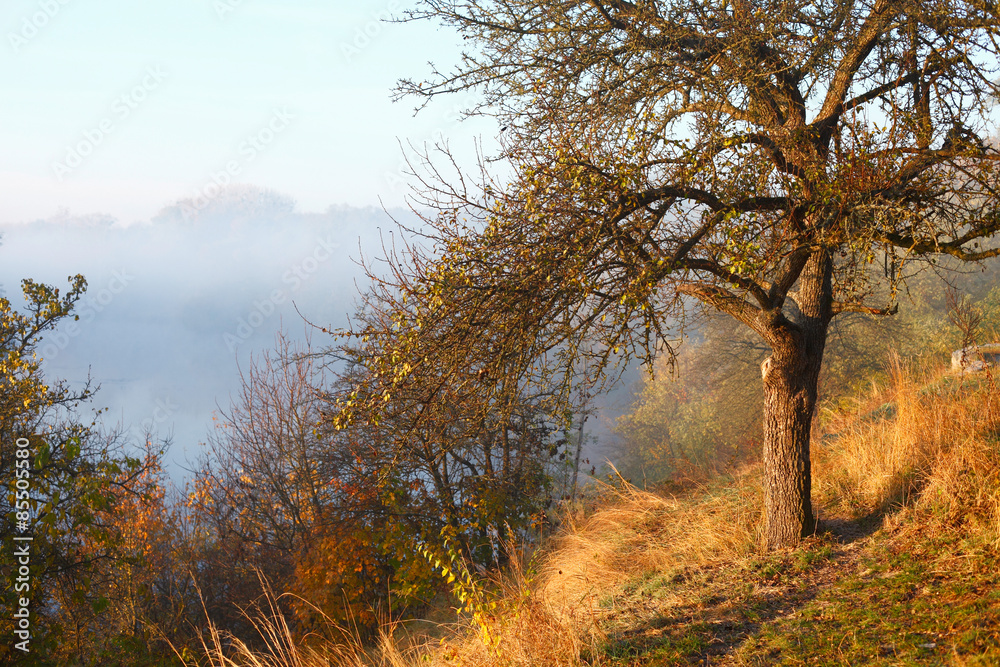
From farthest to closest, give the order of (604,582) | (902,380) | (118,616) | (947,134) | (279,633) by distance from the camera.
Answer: (118,616), (902,380), (604,582), (947,134), (279,633)

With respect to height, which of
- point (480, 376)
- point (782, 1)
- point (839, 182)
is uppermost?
point (782, 1)

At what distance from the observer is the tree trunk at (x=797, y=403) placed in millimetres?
5730

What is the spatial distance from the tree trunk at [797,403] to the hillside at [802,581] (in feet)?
0.88

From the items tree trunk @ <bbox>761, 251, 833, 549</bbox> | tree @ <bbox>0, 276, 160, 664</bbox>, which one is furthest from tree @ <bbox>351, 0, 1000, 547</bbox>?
tree @ <bbox>0, 276, 160, 664</bbox>

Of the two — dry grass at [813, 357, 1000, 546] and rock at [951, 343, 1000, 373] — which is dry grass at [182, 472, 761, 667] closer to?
dry grass at [813, 357, 1000, 546]

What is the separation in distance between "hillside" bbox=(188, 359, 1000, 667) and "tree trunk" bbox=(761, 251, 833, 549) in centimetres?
27

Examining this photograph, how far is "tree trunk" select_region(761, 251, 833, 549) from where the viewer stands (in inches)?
226

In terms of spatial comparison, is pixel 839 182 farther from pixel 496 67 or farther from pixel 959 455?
pixel 496 67

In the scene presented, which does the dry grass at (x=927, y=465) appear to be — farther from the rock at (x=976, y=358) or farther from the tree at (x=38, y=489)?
the tree at (x=38, y=489)

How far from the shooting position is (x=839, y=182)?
14.1ft

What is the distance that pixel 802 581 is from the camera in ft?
16.6

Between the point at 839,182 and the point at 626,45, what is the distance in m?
2.43

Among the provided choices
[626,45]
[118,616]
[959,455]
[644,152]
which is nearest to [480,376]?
[644,152]

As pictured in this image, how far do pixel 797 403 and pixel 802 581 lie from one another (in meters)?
1.58
